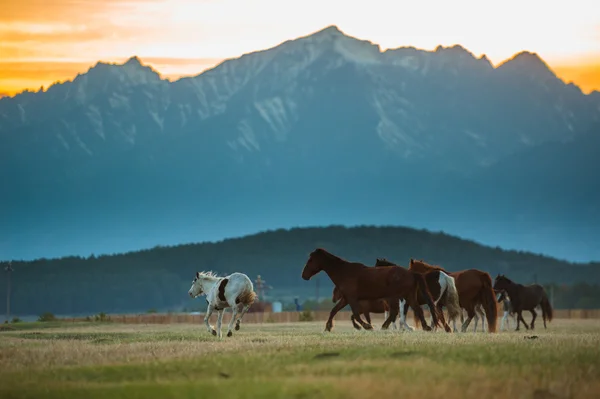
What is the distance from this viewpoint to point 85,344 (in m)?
34.6

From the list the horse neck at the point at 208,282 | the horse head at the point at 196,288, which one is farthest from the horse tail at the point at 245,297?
the horse head at the point at 196,288

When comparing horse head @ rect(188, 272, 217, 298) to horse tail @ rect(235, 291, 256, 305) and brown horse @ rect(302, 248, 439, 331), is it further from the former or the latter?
brown horse @ rect(302, 248, 439, 331)

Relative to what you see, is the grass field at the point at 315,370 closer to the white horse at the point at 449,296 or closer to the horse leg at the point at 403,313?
the white horse at the point at 449,296

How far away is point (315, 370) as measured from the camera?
24.5 m

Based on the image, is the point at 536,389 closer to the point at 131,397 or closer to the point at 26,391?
the point at 131,397

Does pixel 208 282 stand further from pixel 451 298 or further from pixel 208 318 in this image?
pixel 451 298

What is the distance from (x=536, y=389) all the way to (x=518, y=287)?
3496cm

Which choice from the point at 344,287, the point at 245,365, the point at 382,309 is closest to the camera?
the point at 245,365

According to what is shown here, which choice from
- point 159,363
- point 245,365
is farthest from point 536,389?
point 159,363

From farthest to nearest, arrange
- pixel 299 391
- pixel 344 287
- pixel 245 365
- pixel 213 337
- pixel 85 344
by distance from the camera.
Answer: pixel 344 287
pixel 213 337
pixel 85 344
pixel 245 365
pixel 299 391

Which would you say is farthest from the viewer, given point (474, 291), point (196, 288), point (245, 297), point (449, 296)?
point (474, 291)

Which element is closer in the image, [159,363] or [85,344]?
[159,363]

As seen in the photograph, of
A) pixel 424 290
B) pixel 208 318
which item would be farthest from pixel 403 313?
pixel 208 318

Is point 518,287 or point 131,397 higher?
point 518,287
